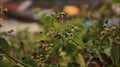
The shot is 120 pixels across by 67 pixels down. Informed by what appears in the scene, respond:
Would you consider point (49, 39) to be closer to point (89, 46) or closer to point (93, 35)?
point (89, 46)

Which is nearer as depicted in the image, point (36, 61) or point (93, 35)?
point (36, 61)

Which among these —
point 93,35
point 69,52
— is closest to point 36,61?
point 69,52

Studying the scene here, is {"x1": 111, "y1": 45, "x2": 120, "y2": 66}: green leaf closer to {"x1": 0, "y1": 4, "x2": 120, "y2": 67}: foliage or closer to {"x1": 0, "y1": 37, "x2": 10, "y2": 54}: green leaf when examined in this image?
{"x1": 0, "y1": 4, "x2": 120, "y2": 67}: foliage

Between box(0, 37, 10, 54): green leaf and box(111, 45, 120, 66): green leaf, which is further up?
box(0, 37, 10, 54): green leaf

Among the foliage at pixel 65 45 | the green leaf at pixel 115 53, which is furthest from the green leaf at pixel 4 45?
the green leaf at pixel 115 53

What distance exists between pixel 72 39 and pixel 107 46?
2.9 inches

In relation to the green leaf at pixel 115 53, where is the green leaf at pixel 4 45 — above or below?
above

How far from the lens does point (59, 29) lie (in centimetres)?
50

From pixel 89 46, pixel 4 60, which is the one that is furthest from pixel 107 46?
pixel 4 60

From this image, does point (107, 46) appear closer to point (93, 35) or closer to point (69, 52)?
point (69, 52)

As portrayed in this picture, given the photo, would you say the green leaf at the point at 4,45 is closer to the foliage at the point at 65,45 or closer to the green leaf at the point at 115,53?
the foliage at the point at 65,45

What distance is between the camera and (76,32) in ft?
1.70

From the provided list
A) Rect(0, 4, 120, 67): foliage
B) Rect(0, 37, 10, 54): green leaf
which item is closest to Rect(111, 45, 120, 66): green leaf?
Rect(0, 4, 120, 67): foliage

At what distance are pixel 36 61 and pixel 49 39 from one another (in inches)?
2.5
